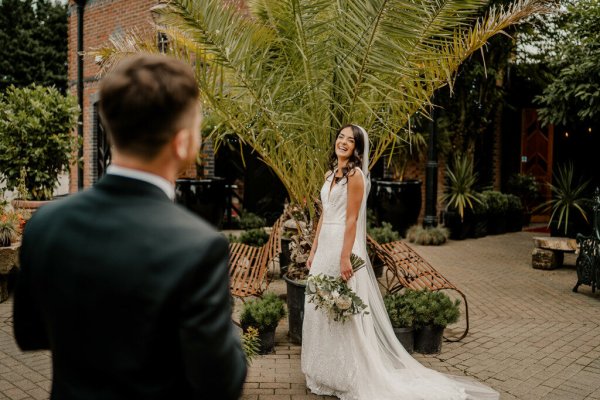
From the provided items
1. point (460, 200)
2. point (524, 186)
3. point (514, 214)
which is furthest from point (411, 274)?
point (524, 186)

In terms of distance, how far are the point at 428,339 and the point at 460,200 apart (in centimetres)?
732

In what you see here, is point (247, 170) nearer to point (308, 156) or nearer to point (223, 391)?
point (308, 156)

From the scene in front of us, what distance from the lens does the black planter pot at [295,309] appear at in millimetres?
5203

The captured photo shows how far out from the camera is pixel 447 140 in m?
13.1

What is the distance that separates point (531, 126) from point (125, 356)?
53.2ft

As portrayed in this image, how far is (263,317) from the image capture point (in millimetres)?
4840

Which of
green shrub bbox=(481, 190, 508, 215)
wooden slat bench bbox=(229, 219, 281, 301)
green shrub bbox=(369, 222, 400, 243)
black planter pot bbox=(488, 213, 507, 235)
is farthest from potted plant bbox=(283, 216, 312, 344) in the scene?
black planter pot bbox=(488, 213, 507, 235)

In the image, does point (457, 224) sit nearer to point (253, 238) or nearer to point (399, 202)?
point (399, 202)

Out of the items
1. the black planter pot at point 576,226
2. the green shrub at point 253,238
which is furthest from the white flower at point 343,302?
the black planter pot at point 576,226

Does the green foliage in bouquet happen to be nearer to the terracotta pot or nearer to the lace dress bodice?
the lace dress bodice

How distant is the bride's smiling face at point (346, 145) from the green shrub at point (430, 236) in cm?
755

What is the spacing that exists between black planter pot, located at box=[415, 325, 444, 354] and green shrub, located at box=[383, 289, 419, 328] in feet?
0.60

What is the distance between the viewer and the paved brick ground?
14.2 ft

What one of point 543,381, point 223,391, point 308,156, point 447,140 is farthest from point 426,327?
point 447,140
